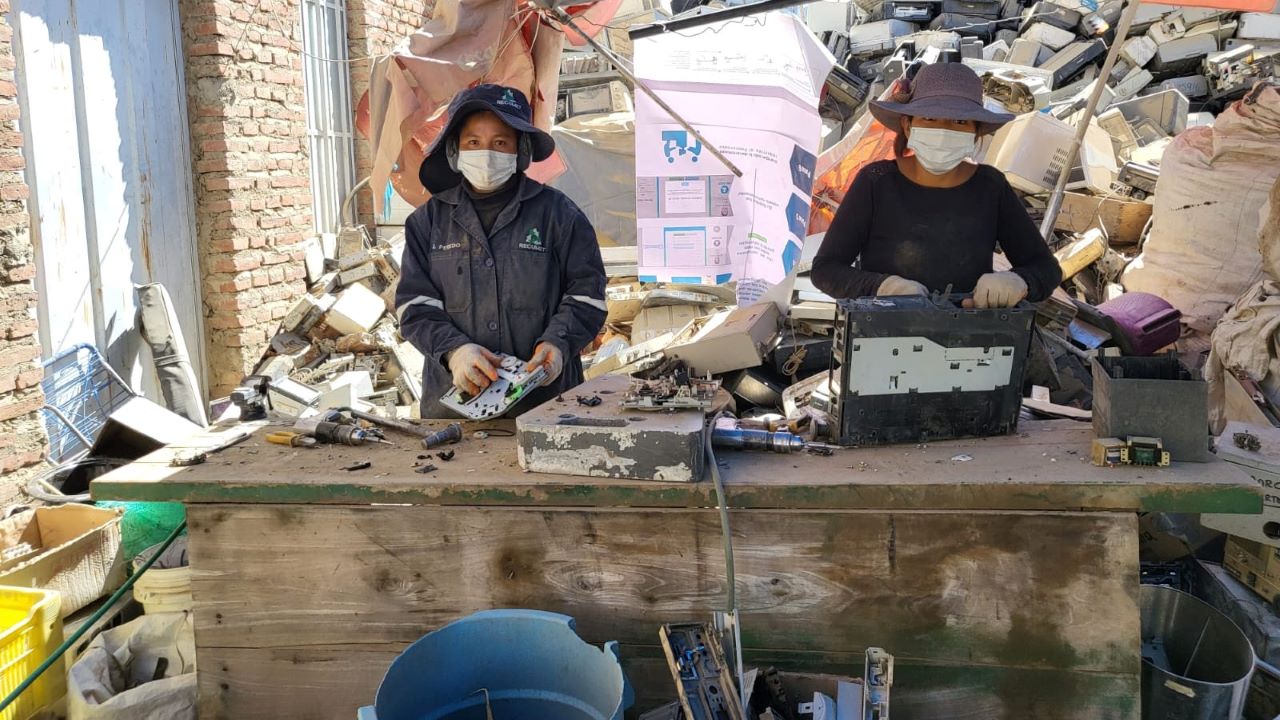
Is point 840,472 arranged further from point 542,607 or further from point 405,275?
point 405,275

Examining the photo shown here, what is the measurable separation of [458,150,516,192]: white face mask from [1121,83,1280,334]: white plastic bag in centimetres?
399

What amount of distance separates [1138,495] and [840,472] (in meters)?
0.61

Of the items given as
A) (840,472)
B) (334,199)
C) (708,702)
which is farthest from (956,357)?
(334,199)

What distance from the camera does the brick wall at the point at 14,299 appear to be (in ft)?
14.2

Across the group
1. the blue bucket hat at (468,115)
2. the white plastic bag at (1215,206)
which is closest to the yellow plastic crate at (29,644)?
the blue bucket hat at (468,115)

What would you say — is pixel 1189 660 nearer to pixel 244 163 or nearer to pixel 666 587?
pixel 666 587

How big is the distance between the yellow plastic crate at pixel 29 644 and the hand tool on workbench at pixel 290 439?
0.84 metres

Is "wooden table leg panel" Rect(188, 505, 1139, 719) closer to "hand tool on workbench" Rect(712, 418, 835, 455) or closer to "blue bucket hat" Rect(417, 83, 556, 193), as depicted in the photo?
"hand tool on workbench" Rect(712, 418, 835, 455)

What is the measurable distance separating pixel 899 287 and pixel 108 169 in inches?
177

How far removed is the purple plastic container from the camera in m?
4.88

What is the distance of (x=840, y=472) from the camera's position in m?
2.17

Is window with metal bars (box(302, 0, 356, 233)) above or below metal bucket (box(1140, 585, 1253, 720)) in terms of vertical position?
above

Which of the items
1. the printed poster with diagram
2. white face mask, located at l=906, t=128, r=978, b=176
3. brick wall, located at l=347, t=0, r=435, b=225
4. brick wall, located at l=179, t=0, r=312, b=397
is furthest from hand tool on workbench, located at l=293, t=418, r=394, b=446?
brick wall, located at l=347, t=0, r=435, b=225

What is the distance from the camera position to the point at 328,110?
738 centimetres
